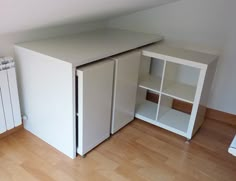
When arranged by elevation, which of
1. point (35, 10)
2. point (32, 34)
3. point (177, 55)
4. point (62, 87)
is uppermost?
point (35, 10)

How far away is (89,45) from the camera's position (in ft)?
6.08

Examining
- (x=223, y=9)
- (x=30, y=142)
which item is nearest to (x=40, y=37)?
(x=30, y=142)

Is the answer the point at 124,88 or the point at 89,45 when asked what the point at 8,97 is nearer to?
the point at 89,45

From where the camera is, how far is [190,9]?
2.19m

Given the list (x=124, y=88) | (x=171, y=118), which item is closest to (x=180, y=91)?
(x=171, y=118)

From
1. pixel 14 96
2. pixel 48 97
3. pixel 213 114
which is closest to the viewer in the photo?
pixel 48 97

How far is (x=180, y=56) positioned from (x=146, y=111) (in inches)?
25.3

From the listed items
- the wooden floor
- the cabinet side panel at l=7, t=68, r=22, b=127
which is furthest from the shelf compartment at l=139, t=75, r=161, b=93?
the cabinet side panel at l=7, t=68, r=22, b=127

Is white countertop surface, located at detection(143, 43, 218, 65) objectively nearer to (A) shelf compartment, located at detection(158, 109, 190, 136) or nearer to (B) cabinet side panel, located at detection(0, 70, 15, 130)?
(A) shelf compartment, located at detection(158, 109, 190, 136)

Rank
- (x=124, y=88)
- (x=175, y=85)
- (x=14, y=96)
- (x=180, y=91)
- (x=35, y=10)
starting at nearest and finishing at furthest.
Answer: (x=35, y=10), (x=14, y=96), (x=124, y=88), (x=180, y=91), (x=175, y=85)

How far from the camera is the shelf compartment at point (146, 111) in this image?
2.23 metres

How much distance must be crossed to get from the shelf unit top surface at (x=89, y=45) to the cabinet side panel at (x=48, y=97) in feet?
0.21

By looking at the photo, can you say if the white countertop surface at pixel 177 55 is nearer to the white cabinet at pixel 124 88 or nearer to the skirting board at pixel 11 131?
the white cabinet at pixel 124 88

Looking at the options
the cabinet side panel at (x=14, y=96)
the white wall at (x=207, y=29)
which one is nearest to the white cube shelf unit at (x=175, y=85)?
the white wall at (x=207, y=29)
